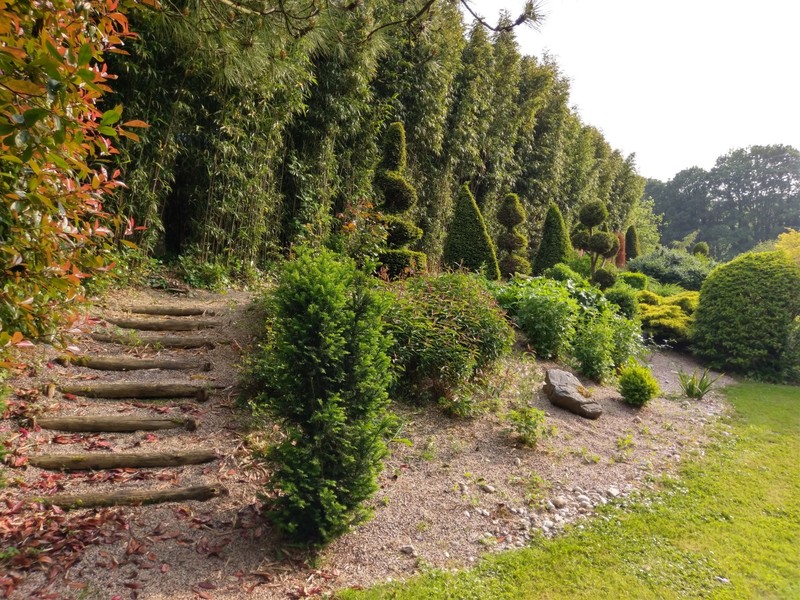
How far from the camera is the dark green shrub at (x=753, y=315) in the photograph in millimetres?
8164

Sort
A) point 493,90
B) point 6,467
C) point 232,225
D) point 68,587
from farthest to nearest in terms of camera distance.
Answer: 1. point 493,90
2. point 232,225
3. point 6,467
4. point 68,587

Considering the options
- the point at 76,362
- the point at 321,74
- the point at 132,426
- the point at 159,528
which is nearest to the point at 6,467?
the point at 132,426

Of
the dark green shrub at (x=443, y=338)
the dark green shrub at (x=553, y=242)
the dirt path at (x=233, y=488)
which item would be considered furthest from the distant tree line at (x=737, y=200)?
the dirt path at (x=233, y=488)

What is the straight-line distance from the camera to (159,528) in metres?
2.55

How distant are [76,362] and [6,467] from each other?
140 cm

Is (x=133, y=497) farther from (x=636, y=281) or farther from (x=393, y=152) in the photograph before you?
(x=636, y=281)

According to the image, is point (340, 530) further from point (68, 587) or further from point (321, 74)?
point (321, 74)

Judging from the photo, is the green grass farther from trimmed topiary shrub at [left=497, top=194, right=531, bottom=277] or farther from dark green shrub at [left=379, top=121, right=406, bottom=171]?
trimmed topiary shrub at [left=497, top=194, right=531, bottom=277]

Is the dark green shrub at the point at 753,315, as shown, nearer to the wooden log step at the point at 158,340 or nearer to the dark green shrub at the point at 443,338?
the dark green shrub at the point at 443,338

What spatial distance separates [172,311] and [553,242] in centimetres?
1025

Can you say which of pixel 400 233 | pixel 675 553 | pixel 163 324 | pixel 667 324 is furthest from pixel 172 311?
pixel 667 324

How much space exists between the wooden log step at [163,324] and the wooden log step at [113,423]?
5.74 ft

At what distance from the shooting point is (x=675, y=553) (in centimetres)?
294

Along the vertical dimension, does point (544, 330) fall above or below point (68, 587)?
above
